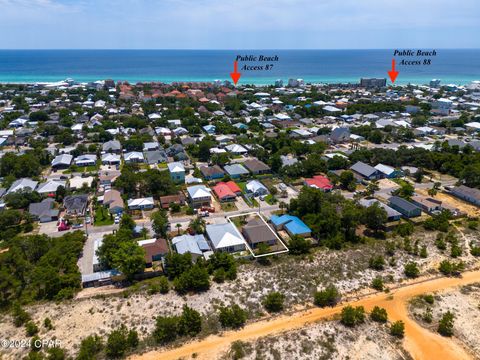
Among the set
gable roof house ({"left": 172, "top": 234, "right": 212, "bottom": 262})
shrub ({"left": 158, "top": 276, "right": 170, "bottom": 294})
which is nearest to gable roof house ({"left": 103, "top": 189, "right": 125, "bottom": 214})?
gable roof house ({"left": 172, "top": 234, "right": 212, "bottom": 262})

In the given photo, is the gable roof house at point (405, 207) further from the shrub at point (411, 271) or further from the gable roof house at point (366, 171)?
the shrub at point (411, 271)

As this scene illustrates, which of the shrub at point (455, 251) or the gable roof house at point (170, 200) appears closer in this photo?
the shrub at point (455, 251)

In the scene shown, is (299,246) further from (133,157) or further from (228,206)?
(133,157)

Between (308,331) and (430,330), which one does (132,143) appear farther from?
(430,330)

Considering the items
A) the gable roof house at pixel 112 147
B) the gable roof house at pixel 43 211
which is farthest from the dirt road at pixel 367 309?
the gable roof house at pixel 112 147

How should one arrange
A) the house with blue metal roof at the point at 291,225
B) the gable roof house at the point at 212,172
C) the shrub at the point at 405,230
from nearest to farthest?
the house with blue metal roof at the point at 291,225 < the shrub at the point at 405,230 < the gable roof house at the point at 212,172

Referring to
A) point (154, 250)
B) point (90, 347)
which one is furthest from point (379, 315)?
point (90, 347)

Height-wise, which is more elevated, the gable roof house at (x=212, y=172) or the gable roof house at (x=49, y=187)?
the gable roof house at (x=49, y=187)
